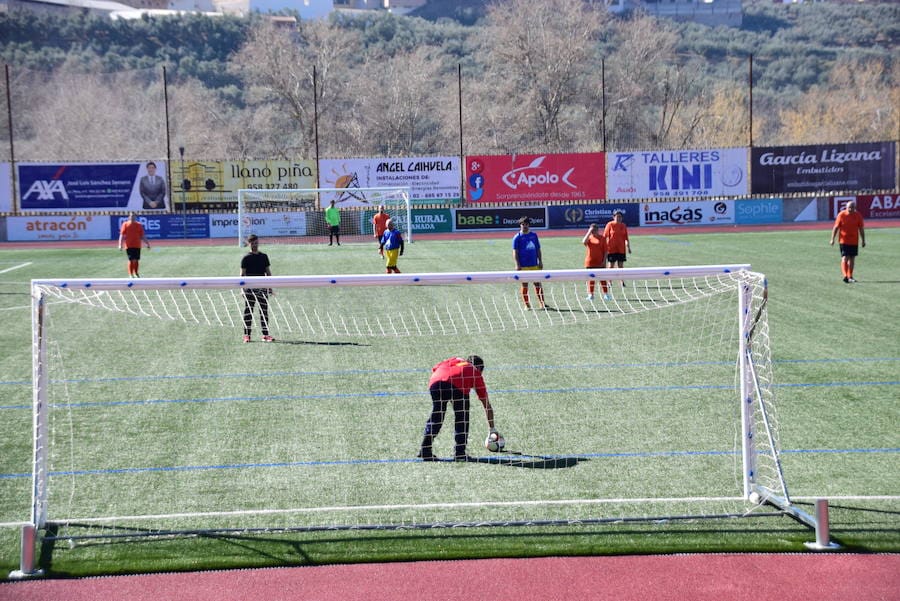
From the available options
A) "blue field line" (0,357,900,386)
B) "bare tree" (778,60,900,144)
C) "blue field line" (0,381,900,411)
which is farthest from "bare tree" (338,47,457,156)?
"blue field line" (0,381,900,411)

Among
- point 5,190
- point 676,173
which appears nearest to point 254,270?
point 676,173

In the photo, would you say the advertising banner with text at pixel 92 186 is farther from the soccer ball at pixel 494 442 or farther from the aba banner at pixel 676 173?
the soccer ball at pixel 494 442

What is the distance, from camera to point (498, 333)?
15.8 m

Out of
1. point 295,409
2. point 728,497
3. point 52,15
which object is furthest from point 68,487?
point 52,15

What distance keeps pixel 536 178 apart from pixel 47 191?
2153cm

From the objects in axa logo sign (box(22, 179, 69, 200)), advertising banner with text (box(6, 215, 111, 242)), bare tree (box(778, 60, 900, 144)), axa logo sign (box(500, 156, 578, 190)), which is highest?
bare tree (box(778, 60, 900, 144))

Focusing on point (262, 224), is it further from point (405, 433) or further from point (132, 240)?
point (405, 433)

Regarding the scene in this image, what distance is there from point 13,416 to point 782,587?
8.73 meters

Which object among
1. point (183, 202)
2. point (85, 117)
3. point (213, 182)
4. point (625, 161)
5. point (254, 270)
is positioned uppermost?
point (85, 117)

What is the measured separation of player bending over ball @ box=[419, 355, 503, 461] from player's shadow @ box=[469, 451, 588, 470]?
0.13 meters

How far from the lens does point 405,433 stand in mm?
10297

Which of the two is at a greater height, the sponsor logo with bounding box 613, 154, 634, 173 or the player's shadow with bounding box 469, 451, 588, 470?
the sponsor logo with bounding box 613, 154, 634, 173

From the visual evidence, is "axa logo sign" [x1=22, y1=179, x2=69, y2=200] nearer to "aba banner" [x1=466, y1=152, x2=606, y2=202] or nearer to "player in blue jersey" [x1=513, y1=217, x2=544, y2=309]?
"aba banner" [x1=466, y1=152, x2=606, y2=202]

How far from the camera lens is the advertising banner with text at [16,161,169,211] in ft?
133
